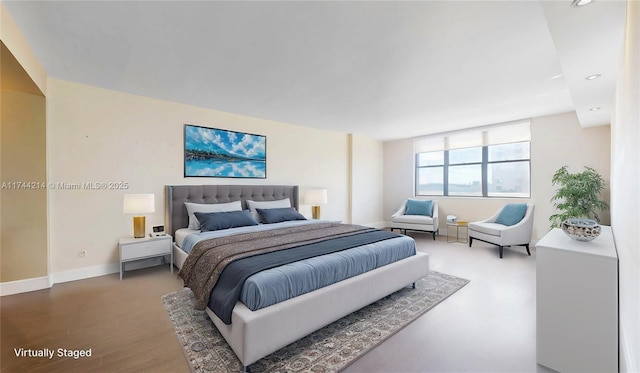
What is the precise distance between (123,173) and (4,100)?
1295mm

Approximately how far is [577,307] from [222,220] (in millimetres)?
3607

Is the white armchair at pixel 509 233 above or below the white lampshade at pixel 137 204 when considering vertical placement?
below

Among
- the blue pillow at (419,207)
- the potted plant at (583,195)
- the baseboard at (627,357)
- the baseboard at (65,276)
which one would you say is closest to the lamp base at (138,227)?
the baseboard at (65,276)

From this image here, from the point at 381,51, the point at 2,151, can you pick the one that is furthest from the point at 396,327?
the point at 2,151

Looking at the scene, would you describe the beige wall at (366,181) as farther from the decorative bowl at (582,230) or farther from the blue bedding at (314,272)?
the decorative bowl at (582,230)

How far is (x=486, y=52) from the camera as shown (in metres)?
2.48

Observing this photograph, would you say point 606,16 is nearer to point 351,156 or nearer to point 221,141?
point 221,141

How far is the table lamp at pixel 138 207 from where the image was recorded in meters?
3.30

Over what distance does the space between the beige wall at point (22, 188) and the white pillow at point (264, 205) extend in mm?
2491

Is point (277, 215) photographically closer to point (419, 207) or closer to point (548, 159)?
point (419, 207)

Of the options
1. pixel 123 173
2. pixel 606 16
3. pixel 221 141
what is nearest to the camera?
pixel 606 16

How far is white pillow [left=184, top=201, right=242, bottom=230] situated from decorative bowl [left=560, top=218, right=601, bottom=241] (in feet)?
12.8

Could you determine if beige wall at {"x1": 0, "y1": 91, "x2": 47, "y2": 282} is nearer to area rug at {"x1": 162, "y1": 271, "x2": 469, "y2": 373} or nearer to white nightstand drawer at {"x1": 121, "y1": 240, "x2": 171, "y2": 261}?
white nightstand drawer at {"x1": 121, "y1": 240, "x2": 171, "y2": 261}

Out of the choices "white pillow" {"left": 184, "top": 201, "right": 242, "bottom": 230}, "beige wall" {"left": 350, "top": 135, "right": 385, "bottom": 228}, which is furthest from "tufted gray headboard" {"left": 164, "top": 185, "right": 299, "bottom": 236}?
"beige wall" {"left": 350, "top": 135, "right": 385, "bottom": 228}
